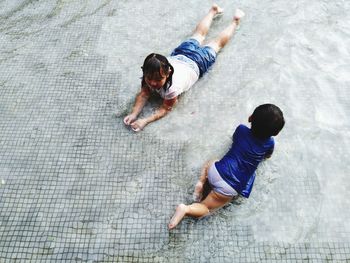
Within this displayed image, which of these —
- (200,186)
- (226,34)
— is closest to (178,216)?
(200,186)

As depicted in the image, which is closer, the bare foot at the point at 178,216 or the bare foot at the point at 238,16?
the bare foot at the point at 178,216

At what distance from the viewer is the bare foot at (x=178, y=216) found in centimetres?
229

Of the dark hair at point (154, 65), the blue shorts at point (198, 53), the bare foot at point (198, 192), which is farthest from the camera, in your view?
the blue shorts at point (198, 53)

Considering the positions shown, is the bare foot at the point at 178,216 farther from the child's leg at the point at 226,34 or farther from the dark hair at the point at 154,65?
the child's leg at the point at 226,34

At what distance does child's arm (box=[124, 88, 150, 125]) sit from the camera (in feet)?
9.32

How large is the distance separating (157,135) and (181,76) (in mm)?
493

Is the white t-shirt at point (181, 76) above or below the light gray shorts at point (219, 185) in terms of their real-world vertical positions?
above

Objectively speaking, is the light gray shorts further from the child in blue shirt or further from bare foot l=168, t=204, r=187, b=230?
bare foot l=168, t=204, r=187, b=230

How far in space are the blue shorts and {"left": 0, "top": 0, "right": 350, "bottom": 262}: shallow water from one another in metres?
0.10

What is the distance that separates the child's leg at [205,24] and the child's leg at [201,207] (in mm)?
1547

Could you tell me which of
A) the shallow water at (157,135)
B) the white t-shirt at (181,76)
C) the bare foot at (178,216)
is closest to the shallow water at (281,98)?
the shallow water at (157,135)

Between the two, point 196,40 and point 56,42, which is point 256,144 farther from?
point 56,42

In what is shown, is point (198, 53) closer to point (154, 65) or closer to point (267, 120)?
point (154, 65)

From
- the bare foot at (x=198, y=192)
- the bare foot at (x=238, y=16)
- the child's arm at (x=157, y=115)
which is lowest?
the bare foot at (x=198, y=192)
